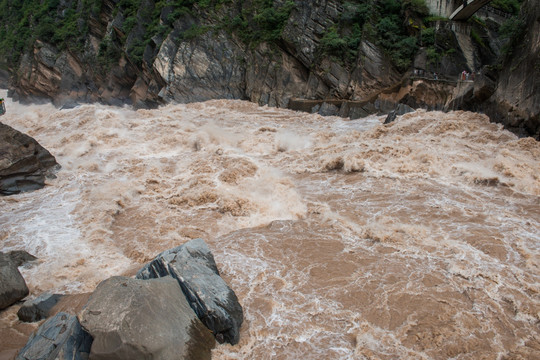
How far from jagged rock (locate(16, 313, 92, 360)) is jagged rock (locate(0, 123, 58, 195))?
885 cm

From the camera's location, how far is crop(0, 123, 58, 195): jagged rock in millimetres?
12164

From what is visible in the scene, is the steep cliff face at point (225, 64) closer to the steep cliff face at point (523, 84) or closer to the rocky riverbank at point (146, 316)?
the steep cliff face at point (523, 84)

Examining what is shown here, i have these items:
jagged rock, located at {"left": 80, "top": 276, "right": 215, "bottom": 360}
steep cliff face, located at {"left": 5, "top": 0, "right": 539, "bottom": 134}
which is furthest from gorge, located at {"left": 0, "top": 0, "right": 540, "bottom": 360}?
steep cliff face, located at {"left": 5, "top": 0, "right": 539, "bottom": 134}

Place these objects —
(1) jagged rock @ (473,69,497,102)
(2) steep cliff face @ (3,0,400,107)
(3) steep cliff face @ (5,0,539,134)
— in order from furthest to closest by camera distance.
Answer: (2) steep cliff face @ (3,0,400,107) < (3) steep cliff face @ (5,0,539,134) < (1) jagged rock @ (473,69,497,102)

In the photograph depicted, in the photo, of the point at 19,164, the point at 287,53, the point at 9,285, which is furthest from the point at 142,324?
the point at 287,53

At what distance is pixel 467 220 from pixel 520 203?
2113 millimetres

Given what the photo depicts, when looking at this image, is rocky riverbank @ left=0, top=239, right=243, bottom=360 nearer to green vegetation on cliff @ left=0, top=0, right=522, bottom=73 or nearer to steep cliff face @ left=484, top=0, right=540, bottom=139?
steep cliff face @ left=484, top=0, right=540, bottom=139

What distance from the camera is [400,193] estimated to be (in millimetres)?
10820

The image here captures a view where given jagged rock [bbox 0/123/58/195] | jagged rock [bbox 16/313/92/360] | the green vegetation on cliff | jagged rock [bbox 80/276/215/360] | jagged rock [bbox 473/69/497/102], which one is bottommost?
jagged rock [bbox 0/123/58/195]

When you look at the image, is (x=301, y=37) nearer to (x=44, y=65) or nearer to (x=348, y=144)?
(x=348, y=144)

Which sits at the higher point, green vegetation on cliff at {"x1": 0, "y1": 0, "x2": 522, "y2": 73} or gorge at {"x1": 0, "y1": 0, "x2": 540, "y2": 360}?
→ green vegetation on cliff at {"x1": 0, "y1": 0, "x2": 522, "y2": 73}

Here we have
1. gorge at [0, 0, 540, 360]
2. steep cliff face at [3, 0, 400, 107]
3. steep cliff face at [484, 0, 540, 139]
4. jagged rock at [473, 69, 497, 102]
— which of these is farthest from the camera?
steep cliff face at [3, 0, 400, 107]

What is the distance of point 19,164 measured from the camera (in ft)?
41.3

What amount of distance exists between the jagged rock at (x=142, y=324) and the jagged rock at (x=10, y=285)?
2.57 m
